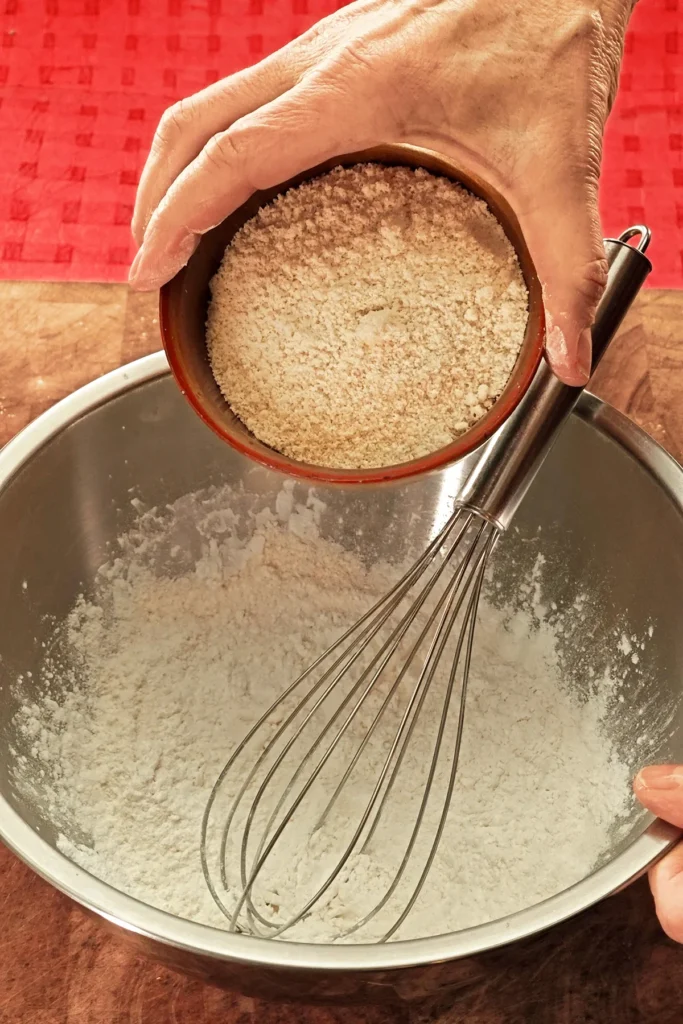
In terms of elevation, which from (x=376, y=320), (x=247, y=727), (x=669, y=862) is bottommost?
(x=247, y=727)

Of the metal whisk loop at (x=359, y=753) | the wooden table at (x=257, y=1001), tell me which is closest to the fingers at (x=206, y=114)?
the metal whisk loop at (x=359, y=753)

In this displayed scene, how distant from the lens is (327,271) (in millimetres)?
547

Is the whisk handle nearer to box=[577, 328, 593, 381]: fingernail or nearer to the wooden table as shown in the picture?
box=[577, 328, 593, 381]: fingernail

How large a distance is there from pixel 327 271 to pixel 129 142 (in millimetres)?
595

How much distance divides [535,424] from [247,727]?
1.06ft

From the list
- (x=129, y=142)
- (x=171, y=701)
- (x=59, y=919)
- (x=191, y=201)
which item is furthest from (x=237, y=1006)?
(x=129, y=142)

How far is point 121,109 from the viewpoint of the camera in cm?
107

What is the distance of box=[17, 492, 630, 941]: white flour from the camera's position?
0.66 m

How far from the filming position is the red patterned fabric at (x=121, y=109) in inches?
37.9

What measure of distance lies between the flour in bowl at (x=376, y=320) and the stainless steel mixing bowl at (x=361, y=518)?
0.22 ft

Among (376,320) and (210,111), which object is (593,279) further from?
(210,111)

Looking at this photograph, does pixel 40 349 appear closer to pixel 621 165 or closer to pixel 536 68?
pixel 536 68

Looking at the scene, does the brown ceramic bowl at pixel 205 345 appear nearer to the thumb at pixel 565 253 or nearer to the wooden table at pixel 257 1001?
the thumb at pixel 565 253

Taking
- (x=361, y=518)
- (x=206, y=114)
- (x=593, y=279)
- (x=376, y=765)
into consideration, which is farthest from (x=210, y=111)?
(x=376, y=765)
